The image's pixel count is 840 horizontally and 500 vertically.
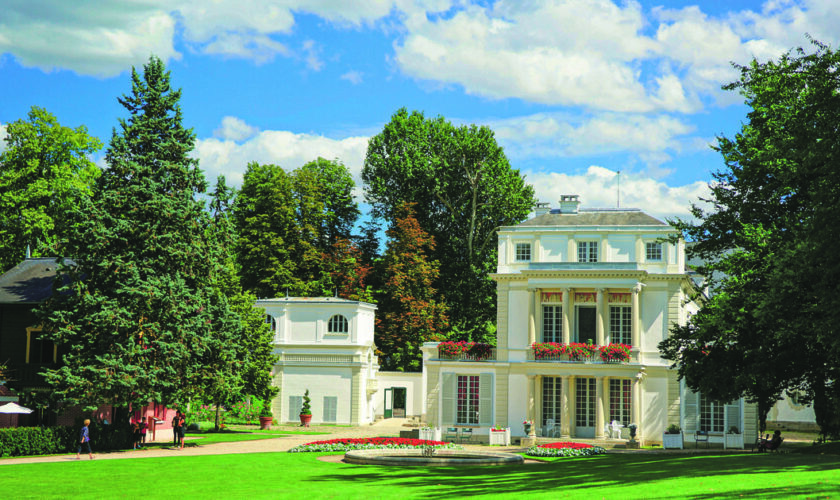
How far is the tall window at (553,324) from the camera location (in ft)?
153

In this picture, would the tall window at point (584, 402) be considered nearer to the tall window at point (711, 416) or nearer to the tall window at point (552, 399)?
the tall window at point (552, 399)

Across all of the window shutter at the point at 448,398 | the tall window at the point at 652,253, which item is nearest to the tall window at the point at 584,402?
the window shutter at the point at 448,398

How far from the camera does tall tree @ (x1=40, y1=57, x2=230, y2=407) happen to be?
33875 millimetres

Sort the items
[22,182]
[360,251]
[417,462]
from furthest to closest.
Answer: [360,251], [22,182], [417,462]

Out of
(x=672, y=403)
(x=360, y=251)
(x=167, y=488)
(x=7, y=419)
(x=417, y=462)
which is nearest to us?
(x=167, y=488)

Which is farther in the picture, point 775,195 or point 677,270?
point 677,270

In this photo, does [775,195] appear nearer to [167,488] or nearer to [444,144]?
[167,488]

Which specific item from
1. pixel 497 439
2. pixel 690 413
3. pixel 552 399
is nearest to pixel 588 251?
pixel 552 399

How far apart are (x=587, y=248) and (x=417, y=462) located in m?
21.4

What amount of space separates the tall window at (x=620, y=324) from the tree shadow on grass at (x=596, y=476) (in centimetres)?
1756

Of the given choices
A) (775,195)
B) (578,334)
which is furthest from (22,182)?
(775,195)

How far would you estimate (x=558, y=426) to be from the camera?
147 ft

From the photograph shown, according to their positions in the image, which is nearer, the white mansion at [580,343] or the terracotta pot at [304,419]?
the white mansion at [580,343]

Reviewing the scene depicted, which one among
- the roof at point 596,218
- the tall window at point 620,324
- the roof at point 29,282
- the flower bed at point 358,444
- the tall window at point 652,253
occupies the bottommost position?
the flower bed at point 358,444
